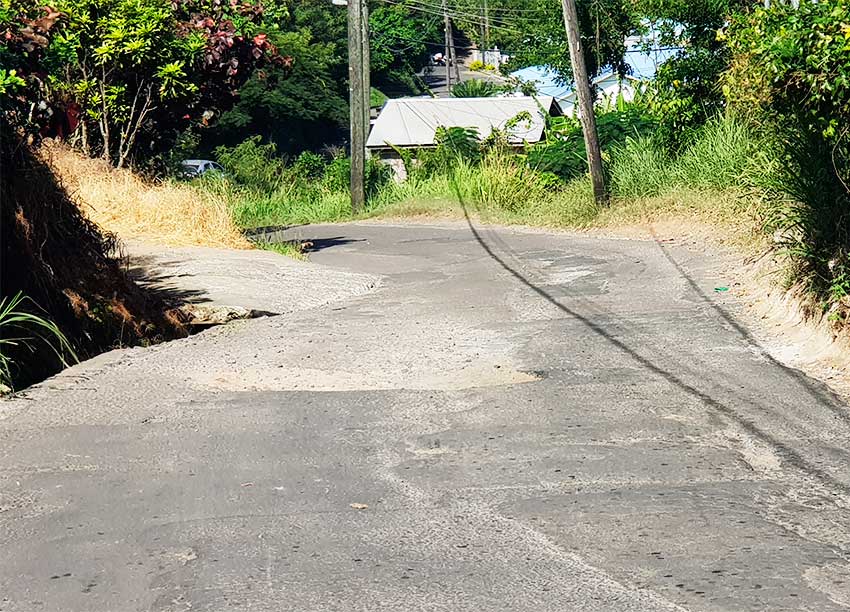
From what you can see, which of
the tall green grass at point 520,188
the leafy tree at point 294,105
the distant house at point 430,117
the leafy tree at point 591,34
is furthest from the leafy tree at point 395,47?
the tall green grass at point 520,188

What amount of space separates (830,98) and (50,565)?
20.8 ft

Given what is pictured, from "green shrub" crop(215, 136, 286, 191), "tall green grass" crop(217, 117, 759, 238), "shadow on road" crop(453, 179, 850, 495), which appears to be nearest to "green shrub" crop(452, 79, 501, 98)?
"green shrub" crop(215, 136, 286, 191)

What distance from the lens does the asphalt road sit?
468 cm

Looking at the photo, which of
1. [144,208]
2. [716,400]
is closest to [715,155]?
[144,208]

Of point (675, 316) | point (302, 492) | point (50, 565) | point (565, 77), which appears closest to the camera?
point (50, 565)

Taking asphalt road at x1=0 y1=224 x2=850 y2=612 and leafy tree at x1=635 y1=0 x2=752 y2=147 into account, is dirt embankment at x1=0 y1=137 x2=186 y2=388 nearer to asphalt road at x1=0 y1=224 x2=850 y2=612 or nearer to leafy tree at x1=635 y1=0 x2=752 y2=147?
asphalt road at x1=0 y1=224 x2=850 y2=612

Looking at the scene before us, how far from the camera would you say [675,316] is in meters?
10.8

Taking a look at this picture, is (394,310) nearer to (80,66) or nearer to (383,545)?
(383,545)

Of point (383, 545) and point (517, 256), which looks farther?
point (517, 256)

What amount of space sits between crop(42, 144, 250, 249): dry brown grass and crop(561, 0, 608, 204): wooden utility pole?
6663 mm

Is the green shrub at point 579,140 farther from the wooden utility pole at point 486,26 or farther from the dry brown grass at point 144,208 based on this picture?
the wooden utility pole at point 486,26

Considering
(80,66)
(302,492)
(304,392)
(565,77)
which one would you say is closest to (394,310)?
(304,392)

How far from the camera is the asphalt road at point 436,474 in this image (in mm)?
4676

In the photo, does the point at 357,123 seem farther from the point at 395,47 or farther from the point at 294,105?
the point at 395,47
